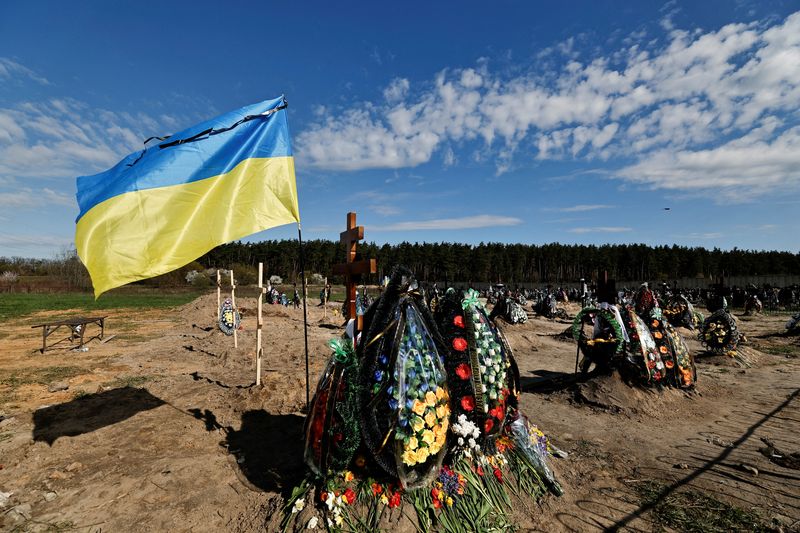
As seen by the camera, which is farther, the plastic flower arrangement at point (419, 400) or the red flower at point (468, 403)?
the red flower at point (468, 403)

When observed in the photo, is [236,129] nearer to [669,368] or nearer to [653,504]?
[653,504]

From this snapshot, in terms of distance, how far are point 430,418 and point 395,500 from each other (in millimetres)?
847

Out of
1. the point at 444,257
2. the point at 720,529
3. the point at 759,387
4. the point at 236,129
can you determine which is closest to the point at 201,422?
the point at 236,129

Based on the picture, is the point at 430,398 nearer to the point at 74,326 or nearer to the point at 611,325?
the point at 611,325

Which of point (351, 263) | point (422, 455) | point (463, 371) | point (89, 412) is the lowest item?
point (89, 412)

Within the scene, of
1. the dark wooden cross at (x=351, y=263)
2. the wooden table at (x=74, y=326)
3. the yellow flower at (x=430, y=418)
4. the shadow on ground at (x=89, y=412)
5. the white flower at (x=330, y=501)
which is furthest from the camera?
the wooden table at (x=74, y=326)

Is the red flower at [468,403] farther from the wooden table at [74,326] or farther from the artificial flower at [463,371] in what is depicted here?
the wooden table at [74,326]

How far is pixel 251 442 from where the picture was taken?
5938 millimetres

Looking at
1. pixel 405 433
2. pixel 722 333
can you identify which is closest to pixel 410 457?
pixel 405 433

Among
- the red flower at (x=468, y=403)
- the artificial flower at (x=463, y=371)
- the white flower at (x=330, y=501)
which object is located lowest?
the white flower at (x=330, y=501)

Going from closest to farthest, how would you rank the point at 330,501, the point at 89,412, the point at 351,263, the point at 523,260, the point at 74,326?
the point at 330,501
the point at 351,263
the point at 89,412
the point at 74,326
the point at 523,260

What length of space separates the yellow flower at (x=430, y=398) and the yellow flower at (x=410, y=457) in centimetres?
48

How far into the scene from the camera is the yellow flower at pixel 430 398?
12.4 ft

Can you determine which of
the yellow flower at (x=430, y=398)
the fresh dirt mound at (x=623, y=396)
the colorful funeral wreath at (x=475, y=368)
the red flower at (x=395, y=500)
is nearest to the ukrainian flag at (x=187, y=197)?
the colorful funeral wreath at (x=475, y=368)
